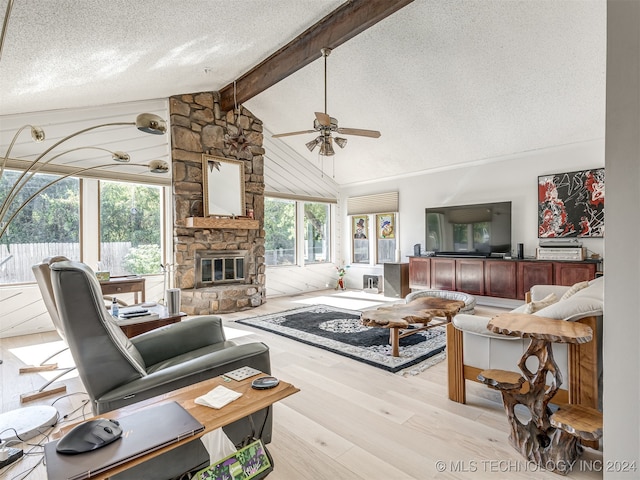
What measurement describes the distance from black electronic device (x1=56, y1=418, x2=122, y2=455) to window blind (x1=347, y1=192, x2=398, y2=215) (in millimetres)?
6676

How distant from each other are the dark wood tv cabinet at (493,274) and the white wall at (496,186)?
1.54 feet

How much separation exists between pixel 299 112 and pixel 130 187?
10.0 ft

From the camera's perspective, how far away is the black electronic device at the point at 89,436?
960 millimetres

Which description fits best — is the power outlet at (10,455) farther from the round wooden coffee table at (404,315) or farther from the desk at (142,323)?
the round wooden coffee table at (404,315)

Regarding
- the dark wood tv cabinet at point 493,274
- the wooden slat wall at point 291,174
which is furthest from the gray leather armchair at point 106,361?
the wooden slat wall at point 291,174

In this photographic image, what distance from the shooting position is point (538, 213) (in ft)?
17.6

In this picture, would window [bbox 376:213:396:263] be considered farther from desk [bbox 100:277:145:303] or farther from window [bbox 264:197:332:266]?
desk [bbox 100:277:145:303]

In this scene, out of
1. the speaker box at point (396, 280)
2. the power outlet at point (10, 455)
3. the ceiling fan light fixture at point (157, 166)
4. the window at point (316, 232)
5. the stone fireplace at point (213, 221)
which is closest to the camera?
the power outlet at point (10, 455)

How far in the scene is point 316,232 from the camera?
26.3ft

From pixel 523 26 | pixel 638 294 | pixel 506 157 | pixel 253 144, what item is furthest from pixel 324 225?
pixel 638 294

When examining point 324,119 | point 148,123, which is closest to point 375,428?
point 148,123

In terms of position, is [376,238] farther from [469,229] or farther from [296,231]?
[469,229]

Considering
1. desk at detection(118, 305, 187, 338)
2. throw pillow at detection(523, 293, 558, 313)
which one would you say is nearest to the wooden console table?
throw pillow at detection(523, 293, 558, 313)

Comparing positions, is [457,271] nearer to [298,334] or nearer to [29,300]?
[298,334]
